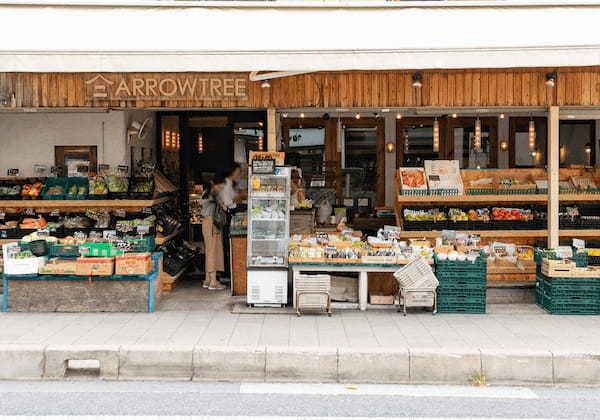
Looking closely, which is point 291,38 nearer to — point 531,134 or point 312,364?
point 312,364

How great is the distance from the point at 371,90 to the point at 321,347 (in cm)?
460

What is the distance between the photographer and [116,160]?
12.8 meters

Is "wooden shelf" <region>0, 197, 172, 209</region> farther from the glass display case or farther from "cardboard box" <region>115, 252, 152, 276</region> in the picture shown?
the glass display case

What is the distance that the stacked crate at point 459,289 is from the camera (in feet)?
34.1

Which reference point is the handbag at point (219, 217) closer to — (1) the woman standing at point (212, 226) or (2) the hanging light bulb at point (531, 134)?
(1) the woman standing at point (212, 226)

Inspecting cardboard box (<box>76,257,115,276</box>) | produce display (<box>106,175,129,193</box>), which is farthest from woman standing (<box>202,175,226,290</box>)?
cardboard box (<box>76,257,115,276</box>)

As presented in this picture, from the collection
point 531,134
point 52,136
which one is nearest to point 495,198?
point 531,134

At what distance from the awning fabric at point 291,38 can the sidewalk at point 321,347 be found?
3421mm

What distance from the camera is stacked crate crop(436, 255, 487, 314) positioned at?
410 inches

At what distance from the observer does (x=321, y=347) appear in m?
8.19

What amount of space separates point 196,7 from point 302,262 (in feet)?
13.9

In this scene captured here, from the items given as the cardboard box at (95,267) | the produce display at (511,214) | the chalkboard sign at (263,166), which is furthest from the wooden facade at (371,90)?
the cardboard box at (95,267)

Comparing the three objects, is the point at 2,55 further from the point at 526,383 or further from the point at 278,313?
the point at 526,383

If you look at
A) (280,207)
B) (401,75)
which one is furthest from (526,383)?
(401,75)
